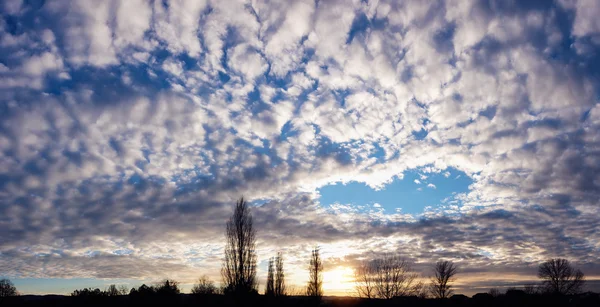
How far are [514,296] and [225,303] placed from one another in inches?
1743

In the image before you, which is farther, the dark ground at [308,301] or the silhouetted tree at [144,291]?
the silhouetted tree at [144,291]

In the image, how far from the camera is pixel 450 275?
79.3 metres

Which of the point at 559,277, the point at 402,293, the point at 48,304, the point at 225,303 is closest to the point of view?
the point at 225,303

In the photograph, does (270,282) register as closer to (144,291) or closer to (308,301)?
(308,301)

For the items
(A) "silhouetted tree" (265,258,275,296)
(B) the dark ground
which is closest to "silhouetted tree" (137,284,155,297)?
(B) the dark ground

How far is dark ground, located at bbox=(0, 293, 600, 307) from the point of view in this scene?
5103 cm

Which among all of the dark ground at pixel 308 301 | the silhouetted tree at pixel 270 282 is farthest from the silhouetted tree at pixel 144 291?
the silhouetted tree at pixel 270 282

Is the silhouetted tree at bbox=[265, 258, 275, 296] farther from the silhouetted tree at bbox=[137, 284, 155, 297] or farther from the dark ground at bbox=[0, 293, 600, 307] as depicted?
the silhouetted tree at bbox=[137, 284, 155, 297]

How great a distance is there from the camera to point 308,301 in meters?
56.5

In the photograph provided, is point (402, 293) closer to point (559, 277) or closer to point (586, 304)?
point (586, 304)

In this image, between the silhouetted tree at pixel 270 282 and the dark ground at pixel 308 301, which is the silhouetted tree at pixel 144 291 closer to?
the dark ground at pixel 308 301

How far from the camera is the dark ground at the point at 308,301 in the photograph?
5103 cm

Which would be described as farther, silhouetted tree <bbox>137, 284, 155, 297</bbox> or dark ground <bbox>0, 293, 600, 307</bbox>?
silhouetted tree <bbox>137, 284, 155, 297</bbox>

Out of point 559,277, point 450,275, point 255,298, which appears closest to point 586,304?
point 450,275
